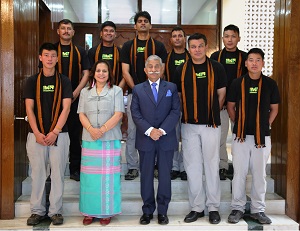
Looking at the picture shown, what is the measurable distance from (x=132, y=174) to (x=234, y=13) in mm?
4160

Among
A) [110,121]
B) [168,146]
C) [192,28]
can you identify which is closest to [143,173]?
[168,146]

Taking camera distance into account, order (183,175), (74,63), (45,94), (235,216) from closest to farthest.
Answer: (45,94), (235,216), (74,63), (183,175)

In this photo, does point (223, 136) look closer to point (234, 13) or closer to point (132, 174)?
point (132, 174)

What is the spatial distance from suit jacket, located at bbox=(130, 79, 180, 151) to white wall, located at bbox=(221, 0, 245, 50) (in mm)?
3863

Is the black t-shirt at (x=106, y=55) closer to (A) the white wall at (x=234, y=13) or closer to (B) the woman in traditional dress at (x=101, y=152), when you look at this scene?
(B) the woman in traditional dress at (x=101, y=152)

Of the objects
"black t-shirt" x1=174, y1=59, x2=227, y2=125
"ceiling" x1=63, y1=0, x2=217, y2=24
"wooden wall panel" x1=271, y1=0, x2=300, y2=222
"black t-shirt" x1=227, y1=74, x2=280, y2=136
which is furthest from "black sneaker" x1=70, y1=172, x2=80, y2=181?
"ceiling" x1=63, y1=0, x2=217, y2=24

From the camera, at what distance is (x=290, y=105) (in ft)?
13.2

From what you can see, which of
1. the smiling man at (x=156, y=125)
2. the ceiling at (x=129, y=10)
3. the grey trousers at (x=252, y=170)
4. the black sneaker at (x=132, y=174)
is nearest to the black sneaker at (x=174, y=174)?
the black sneaker at (x=132, y=174)

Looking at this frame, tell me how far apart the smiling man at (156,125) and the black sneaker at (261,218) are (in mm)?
867

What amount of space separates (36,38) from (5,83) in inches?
44.1

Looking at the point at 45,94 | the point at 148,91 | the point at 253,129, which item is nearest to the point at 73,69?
the point at 45,94

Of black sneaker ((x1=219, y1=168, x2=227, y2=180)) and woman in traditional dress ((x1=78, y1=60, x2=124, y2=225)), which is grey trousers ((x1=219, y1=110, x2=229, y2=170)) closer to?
black sneaker ((x1=219, y1=168, x2=227, y2=180))

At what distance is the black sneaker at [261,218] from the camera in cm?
376

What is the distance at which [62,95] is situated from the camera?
12.1ft
